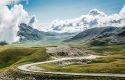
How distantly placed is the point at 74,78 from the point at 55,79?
7010 mm

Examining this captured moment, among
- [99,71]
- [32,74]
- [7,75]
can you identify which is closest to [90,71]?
[99,71]

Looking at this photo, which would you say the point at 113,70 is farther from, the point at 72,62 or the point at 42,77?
the point at 72,62

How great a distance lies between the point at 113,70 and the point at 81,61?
61182mm

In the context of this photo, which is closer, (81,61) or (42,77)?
(42,77)

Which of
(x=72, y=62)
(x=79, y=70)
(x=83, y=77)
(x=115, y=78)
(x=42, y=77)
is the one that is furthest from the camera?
(x=72, y=62)

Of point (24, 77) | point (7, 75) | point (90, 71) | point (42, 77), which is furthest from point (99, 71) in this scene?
point (7, 75)

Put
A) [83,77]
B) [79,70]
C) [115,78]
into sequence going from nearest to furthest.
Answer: [115,78]
[83,77]
[79,70]

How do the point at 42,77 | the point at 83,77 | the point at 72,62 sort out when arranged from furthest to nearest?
the point at 72,62, the point at 42,77, the point at 83,77

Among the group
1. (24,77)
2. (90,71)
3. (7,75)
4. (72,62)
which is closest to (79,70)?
(90,71)

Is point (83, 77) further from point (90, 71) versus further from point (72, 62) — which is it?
point (72, 62)

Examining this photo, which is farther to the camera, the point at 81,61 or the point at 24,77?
the point at 81,61

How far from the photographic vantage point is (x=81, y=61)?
167 m

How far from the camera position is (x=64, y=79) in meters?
97.1

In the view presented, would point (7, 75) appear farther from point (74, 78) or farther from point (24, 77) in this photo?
point (74, 78)
